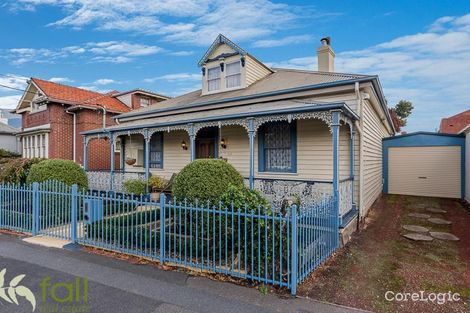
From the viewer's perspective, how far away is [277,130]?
32.6 feet

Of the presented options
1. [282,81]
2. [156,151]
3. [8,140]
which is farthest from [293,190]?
[8,140]

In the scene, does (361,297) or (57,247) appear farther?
(57,247)

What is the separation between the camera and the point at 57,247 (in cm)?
619

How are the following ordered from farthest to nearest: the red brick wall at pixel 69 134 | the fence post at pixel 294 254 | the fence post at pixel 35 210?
the red brick wall at pixel 69 134 → the fence post at pixel 35 210 → the fence post at pixel 294 254

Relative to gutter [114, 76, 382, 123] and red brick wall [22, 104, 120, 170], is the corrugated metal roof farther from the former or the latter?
red brick wall [22, 104, 120, 170]

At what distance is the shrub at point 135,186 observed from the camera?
10.8 metres

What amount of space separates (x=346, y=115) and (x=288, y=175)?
2.85 meters

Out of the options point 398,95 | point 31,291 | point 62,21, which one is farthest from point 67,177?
point 398,95

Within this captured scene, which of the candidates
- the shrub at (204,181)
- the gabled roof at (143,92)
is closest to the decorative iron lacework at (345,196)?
the shrub at (204,181)

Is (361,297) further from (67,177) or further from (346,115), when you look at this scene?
(67,177)

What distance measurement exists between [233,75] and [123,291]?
33.8 ft

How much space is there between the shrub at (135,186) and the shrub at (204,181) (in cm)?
528

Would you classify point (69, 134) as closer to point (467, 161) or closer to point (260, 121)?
point (260, 121)

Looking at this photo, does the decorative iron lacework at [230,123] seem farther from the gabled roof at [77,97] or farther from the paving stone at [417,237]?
the gabled roof at [77,97]
